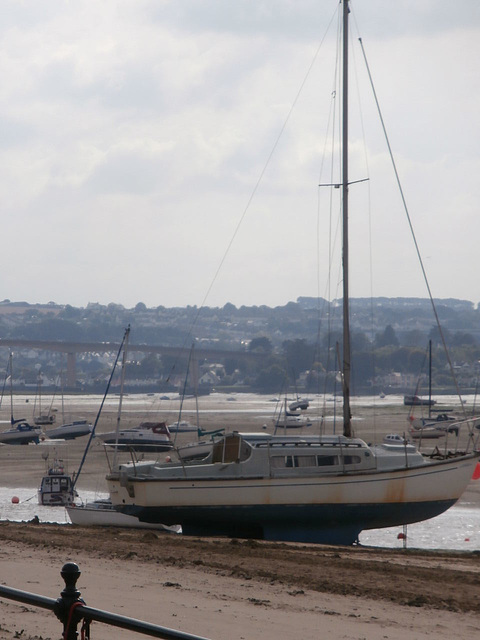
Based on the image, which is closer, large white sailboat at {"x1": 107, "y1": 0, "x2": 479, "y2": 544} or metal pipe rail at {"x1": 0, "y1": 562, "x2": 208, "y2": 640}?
metal pipe rail at {"x1": 0, "y1": 562, "x2": 208, "y2": 640}

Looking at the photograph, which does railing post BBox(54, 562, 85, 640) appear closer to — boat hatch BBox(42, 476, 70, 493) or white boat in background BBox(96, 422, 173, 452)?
boat hatch BBox(42, 476, 70, 493)

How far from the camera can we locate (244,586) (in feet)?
36.8

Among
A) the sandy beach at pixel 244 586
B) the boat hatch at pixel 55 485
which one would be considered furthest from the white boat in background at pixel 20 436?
the sandy beach at pixel 244 586

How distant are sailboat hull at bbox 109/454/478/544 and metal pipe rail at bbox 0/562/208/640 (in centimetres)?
1451

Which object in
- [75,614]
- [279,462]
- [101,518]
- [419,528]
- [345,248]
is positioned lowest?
[419,528]

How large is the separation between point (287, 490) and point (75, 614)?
1475cm

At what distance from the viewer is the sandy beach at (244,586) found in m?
9.16

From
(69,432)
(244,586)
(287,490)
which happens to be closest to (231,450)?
(287,490)

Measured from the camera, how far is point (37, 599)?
4.98 m

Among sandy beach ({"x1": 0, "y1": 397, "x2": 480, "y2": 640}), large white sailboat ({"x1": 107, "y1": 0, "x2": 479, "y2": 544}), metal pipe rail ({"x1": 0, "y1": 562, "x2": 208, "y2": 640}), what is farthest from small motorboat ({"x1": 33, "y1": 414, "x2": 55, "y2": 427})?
metal pipe rail ({"x1": 0, "y1": 562, "x2": 208, "y2": 640})

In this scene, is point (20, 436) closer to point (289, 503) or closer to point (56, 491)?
point (56, 491)

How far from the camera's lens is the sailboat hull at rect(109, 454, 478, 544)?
19375 millimetres

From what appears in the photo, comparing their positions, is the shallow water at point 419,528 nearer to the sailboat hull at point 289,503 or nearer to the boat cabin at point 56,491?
the boat cabin at point 56,491

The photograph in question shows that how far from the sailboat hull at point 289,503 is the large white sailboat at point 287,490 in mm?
21
